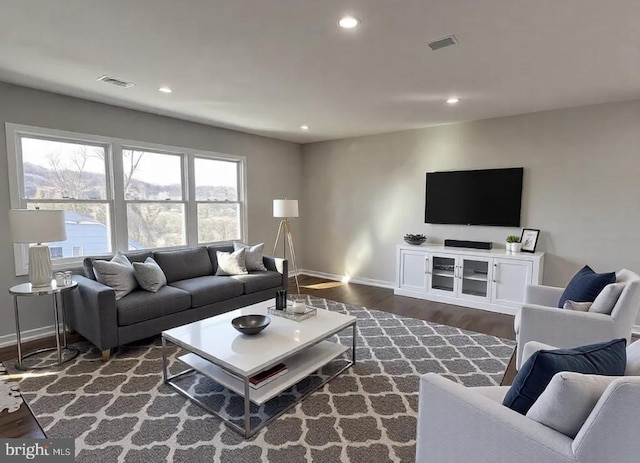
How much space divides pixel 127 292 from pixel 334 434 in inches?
97.2

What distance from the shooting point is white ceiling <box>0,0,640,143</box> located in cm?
205

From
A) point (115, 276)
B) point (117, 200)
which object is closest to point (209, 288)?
point (115, 276)

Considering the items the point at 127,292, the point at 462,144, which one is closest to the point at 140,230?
the point at 127,292

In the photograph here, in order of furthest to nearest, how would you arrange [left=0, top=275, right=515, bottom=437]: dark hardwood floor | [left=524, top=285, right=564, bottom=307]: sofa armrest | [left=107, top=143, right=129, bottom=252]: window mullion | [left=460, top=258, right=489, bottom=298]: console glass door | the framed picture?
[left=460, top=258, right=489, bottom=298]: console glass door < the framed picture < [left=107, top=143, right=129, bottom=252]: window mullion < [left=524, top=285, right=564, bottom=307]: sofa armrest < [left=0, top=275, right=515, bottom=437]: dark hardwood floor

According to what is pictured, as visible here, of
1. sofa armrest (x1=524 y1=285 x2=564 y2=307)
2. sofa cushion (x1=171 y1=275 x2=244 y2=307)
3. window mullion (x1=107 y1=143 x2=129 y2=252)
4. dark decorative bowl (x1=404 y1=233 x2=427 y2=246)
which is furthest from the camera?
dark decorative bowl (x1=404 y1=233 x2=427 y2=246)

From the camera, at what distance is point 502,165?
181 inches

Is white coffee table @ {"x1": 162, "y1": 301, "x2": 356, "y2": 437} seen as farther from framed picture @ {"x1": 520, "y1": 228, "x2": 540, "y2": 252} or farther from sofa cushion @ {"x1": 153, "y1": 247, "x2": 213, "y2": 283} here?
framed picture @ {"x1": 520, "y1": 228, "x2": 540, "y2": 252}

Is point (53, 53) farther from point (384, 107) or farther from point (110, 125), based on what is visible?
point (384, 107)

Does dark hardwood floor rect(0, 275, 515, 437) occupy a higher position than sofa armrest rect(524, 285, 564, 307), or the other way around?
sofa armrest rect(524, 285, 564, 307)

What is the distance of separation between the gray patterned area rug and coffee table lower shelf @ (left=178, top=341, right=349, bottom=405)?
19 centimetres

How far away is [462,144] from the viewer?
4.88 m

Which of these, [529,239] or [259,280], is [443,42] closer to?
[529,239]

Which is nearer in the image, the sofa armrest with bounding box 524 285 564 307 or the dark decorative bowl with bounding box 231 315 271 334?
the dark decorative bowl with bounding box 231 315 271 334

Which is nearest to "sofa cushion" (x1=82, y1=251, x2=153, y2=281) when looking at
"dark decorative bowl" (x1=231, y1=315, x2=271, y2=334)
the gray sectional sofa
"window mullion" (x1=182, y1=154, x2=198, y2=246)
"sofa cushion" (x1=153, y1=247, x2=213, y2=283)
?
the gray sectional sofa
